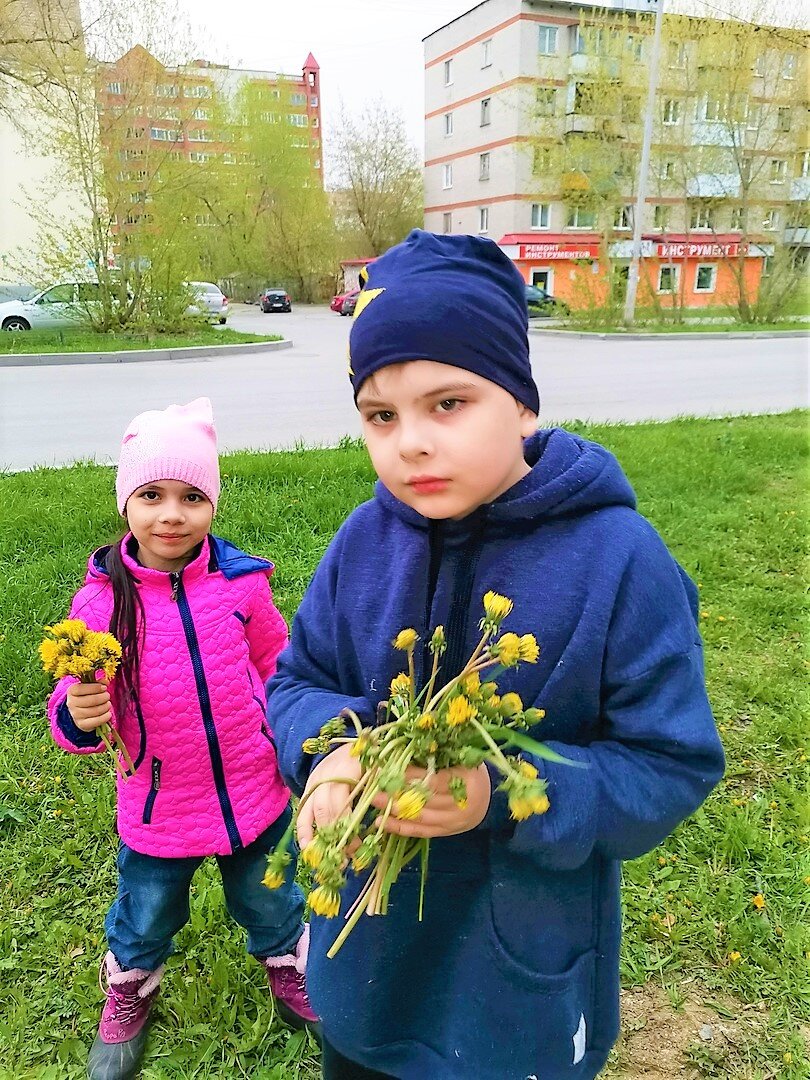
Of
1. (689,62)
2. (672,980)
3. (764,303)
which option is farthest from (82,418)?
(689,62)

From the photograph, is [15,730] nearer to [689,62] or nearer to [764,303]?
[764,303]

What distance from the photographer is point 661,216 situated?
2870 cm

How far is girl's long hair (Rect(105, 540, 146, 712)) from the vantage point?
1843 mm

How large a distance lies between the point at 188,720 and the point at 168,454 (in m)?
0.59

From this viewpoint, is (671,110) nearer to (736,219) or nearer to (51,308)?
(736,219)

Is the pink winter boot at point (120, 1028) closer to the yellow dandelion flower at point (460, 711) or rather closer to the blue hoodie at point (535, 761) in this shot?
the blue hoodie at point (535, 761)

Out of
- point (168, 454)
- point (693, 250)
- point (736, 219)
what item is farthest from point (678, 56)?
point (168, 454)

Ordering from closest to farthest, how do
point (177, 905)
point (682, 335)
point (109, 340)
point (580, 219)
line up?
point (177, 905) → point (109, 340) → point (682, 335) → point (580, 219)

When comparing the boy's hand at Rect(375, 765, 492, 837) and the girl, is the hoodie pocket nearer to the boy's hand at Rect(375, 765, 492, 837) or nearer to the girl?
the girl

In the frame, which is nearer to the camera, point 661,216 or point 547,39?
point 547,39

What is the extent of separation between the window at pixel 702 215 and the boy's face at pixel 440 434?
2864 centimetres

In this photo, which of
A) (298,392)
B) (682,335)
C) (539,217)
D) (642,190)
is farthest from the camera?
(539,217)

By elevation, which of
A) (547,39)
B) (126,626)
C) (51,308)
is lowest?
(51,308)

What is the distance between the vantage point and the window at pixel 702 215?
26.5 meters
